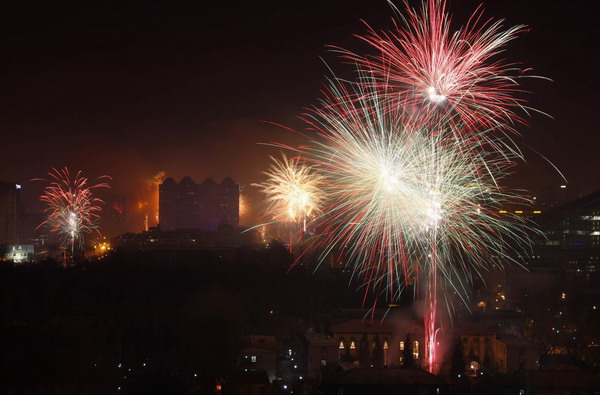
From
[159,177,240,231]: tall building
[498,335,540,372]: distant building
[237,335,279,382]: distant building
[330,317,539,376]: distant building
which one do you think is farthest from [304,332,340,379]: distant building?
[159,177,240,231]: tall building

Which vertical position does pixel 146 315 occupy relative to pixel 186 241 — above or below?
below

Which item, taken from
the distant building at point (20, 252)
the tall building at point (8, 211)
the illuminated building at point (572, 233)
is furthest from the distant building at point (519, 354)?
the tall building at point (8, 211)

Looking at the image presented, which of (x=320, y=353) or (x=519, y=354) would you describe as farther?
(x=519, y=354)

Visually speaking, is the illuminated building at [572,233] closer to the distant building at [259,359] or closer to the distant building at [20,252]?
the distant building at [259,359]

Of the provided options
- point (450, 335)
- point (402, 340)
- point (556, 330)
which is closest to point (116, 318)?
point (402, 340)

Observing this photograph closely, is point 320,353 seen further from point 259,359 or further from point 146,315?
point 146,315

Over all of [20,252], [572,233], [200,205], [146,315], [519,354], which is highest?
[200,205]

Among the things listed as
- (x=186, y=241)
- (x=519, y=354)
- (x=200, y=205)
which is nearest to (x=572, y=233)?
(x=186, y=241)
